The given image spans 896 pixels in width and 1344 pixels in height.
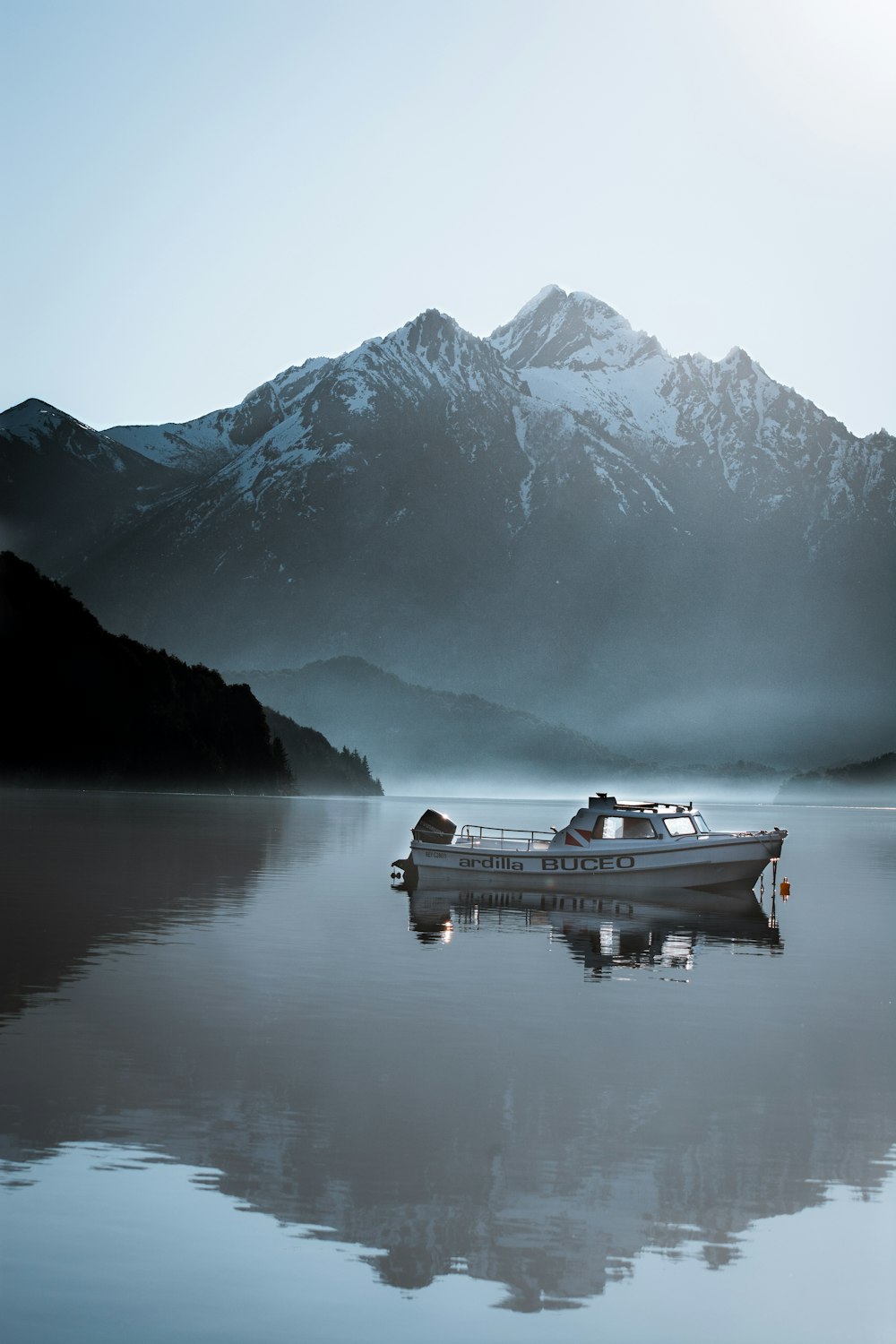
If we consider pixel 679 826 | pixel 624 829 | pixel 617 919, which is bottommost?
pixel 617 919

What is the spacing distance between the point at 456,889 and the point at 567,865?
7.25m

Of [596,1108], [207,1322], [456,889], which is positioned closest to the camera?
[207,1322]

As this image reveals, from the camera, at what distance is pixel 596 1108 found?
26.0m

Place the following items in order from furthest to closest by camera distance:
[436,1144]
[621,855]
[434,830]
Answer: [434,830] < [621,855] < [436,1144]

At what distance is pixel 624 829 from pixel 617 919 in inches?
399

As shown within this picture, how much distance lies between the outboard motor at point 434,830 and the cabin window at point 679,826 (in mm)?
12658

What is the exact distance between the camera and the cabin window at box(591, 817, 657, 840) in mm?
76188

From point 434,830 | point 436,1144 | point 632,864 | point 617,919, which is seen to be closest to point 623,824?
point 632,864

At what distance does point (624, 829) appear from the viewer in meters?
76.9

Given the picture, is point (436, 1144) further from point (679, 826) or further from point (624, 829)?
point (679, 826)

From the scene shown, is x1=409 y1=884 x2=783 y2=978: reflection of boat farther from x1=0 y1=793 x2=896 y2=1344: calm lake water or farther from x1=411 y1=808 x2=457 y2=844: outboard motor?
x1=411 y1=808 x2=457 y2=844: outboard motor

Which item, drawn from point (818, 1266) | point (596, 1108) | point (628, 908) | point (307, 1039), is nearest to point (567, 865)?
point (628, 908)

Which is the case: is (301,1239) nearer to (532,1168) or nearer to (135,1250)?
(135,1250)

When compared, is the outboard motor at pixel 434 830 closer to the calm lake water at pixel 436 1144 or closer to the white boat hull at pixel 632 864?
the white boat hull at pixel 632 864
